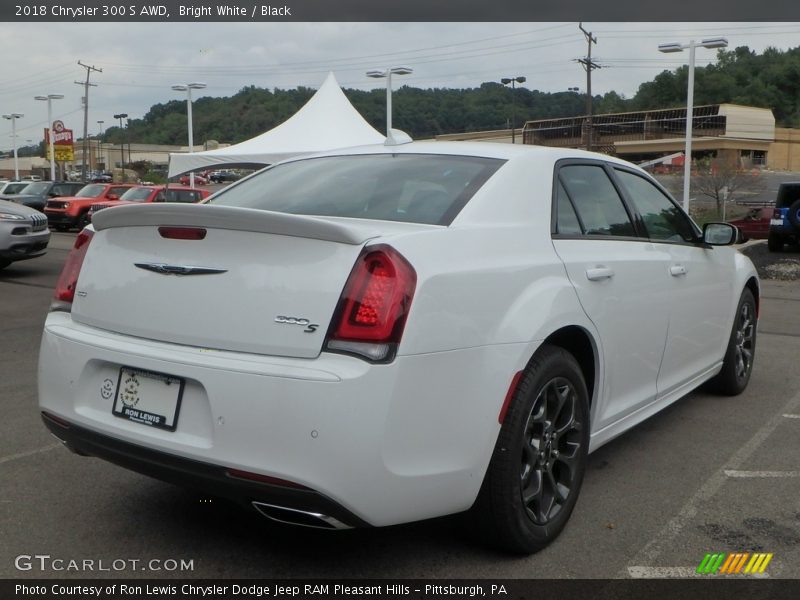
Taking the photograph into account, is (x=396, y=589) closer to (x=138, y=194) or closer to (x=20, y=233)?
(x=20, y=233)

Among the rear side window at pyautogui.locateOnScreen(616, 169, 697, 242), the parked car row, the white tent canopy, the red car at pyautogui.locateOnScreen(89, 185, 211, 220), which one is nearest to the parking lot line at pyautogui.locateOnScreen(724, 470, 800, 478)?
the rear side window at pyautogui.locateOnScreen(616, 169, 697, 242)

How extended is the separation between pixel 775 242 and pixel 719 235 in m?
15.9

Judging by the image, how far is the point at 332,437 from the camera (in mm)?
2477

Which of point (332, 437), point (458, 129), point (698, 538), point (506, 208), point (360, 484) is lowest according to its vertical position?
point (698, 538)

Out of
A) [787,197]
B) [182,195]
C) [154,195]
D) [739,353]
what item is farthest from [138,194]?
[739,353]

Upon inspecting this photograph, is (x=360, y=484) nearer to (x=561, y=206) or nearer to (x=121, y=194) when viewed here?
(x=561, y=206)

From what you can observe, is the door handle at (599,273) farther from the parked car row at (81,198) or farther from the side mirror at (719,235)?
the parked car row at (81,198)

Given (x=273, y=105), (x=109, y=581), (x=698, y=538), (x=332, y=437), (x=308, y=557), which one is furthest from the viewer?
(x=273, y=105)

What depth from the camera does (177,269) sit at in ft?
9.30

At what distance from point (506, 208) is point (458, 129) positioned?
178ft

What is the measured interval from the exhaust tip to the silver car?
1076 centimetres

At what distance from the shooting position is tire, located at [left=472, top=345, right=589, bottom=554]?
293cm

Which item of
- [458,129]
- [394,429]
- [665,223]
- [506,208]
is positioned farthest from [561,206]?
[458,129]

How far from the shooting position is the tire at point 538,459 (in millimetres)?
2930
